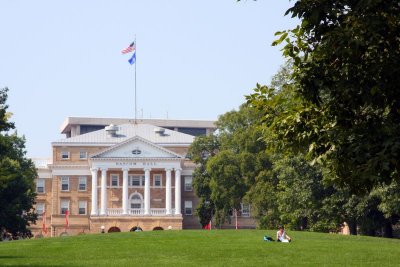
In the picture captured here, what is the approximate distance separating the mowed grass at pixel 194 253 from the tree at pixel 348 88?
1553 centimetres

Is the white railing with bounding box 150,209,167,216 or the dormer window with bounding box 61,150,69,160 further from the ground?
the dormer window with bounding box 61,150,69,160

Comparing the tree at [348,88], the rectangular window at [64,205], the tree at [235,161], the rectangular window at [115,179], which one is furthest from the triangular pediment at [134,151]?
the tree at [348,88]

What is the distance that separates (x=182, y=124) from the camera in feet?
488

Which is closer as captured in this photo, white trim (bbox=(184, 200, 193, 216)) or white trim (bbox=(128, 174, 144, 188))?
white trim (bbox=(128, 174, 144, 188))

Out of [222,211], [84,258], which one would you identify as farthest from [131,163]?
[84,258]

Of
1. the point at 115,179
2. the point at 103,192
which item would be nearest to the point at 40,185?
the point at 115,179

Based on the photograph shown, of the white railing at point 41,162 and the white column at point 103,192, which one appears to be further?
the white railing at point 41,162

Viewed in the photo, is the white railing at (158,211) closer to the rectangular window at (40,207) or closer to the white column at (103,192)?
the white column at (103,192)

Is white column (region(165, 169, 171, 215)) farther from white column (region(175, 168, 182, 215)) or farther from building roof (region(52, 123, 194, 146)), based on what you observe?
building roof (region(52, 123, 194, 146))

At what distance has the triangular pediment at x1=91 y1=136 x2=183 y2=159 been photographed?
372 ft

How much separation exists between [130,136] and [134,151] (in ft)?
21.6

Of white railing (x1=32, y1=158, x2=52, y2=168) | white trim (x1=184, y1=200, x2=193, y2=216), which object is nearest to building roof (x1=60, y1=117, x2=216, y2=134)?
white railing (x1=32, y1=158, x2=52, y2=168)

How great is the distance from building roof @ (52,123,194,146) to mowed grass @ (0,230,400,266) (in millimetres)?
67562

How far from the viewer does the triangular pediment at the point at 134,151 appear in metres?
113
